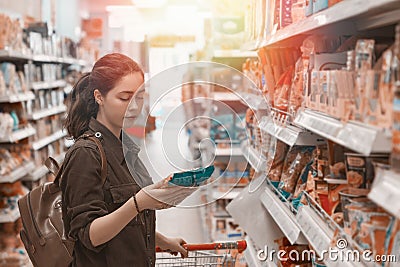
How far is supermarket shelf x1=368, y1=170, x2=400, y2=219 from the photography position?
3.91ft

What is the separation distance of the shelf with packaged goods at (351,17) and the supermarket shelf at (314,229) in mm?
624

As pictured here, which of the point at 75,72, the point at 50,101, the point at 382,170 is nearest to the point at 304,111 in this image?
the point at 382,170

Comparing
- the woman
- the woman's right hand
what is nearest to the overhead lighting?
the woman

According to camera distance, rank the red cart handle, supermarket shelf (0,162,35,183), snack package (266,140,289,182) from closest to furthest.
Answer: the red cart handle
snack package (266,140,289,182)
supermarket shelf (0,162,35,183)

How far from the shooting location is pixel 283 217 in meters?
2.53

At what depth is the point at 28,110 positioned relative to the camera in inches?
239

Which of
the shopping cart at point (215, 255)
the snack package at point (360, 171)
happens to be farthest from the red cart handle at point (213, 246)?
the snack package at point (360, 171)

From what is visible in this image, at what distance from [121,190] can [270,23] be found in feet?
3.95

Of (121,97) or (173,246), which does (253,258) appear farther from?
(121,97)

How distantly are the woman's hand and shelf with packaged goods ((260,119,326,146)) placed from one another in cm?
57

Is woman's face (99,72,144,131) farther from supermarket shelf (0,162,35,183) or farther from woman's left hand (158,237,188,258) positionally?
supermarket shelf (0,162,35,183)

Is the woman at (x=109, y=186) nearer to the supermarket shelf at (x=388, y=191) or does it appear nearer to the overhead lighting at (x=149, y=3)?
the supermarket shelf at (x=388, y=191)

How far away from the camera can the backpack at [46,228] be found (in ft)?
7.62

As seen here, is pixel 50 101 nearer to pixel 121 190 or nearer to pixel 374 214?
pixel 121 190
